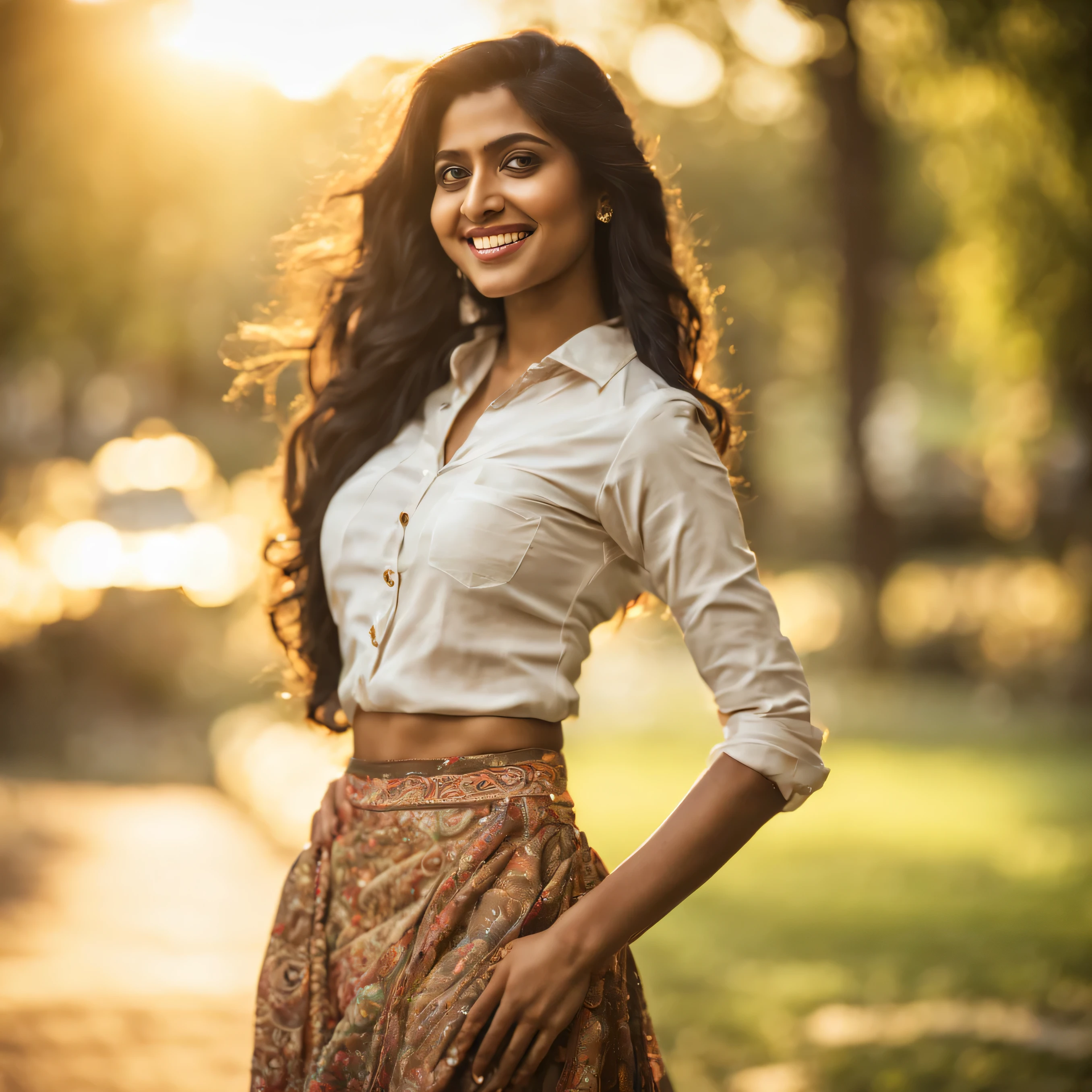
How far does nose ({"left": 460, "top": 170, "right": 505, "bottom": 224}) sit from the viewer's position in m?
2.19

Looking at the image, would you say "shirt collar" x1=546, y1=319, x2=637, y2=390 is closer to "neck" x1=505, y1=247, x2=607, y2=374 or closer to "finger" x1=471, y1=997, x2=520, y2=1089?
"neck" x1=505, y1=247, x2=607, y2=374

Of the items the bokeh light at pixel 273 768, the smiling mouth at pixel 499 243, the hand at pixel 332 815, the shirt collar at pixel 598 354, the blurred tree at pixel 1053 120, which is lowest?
the hand at pixel 332 815

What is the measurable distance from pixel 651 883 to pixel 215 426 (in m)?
16.7

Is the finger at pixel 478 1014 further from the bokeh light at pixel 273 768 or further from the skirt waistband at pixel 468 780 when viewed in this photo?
the bokeh light at pixel 273 768

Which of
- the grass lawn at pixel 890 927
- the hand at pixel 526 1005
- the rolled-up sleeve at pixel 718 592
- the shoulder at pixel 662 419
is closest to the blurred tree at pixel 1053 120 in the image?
the grass lawn at pixel 890 927

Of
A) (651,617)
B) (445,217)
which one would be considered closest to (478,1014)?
(445,217)

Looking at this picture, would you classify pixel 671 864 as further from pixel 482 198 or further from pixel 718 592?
pixel 482 198

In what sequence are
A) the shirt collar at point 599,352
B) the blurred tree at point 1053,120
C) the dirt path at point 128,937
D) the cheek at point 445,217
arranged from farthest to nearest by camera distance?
the blurred tree at point 1053,120, the dirt path at point 128,937, the cheek at point 445,217, the shirt collar at point 599,352

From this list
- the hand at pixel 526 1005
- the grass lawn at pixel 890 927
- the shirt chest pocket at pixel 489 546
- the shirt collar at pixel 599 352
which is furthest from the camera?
the grass lawn at pixel 890 927

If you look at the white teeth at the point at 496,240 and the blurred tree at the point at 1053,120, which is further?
the blurred tree at the point at 1053,120

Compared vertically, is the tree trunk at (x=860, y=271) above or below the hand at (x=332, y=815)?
above

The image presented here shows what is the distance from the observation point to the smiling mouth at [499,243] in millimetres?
2207

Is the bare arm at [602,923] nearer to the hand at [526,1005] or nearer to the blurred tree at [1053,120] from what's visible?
the hand at [526,1005]

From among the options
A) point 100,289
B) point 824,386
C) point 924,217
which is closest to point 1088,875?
point 100,289
